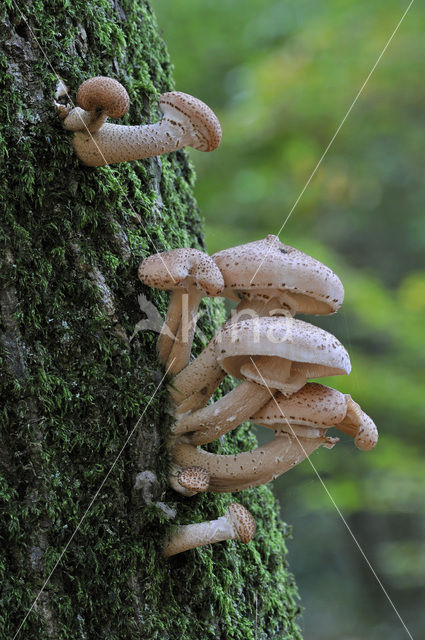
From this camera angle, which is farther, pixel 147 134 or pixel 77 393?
pixel 147 134

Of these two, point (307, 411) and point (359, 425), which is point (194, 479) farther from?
point (359, 425)

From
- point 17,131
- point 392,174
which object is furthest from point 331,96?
point 17,131

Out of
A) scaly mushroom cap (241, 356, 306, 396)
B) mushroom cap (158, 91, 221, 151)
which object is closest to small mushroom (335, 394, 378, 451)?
scaly mushroom cap (241, 356, 306, 396)

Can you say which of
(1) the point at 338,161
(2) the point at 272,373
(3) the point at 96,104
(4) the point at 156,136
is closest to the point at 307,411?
(2) the point at 272,373

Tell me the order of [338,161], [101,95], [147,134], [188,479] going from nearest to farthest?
[101,95] < [188,479] < [147,134] < [338,161]

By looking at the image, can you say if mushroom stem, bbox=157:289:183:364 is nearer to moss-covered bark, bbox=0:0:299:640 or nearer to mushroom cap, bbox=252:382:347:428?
moss-covered bark, bbox=0:0:299:640

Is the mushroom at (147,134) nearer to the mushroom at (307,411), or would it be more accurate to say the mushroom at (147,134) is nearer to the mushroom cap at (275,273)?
the mushroom cap at (275,273)
